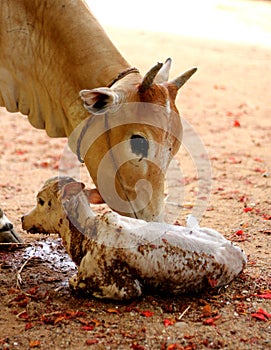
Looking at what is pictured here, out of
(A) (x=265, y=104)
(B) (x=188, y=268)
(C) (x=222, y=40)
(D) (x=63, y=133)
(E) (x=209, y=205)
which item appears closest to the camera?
(B) (x=188, y=268)

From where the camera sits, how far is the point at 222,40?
12141mm

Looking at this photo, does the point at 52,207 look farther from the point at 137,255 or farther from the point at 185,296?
the point at 185,296

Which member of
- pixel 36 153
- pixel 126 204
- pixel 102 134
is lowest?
pixel 36 153

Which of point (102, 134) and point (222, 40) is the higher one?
point (102, 134)

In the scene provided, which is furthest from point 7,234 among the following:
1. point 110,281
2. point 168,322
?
point 168,322

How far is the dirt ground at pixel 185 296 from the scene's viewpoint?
307cm

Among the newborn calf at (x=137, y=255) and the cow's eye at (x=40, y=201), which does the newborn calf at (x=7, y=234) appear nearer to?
the cow's eye at (x=40, y=201)

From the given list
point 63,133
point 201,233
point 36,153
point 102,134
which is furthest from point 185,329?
point 36,153

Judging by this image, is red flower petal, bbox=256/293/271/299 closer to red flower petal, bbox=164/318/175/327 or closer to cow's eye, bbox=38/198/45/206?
red flower petal, bbox=164/318/175/327

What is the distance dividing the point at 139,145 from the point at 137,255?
21.3 inches

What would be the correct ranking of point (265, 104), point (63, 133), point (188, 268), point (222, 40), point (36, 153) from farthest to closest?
point (222, 40)
point (265, 104)
point (36, 153)
point (63, 133)
point (188, 268)

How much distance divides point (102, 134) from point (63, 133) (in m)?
0.51

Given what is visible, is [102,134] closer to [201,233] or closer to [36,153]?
[201,233]

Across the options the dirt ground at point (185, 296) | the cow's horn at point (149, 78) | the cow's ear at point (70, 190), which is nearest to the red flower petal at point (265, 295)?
the dirt ground at point (185, 296)
